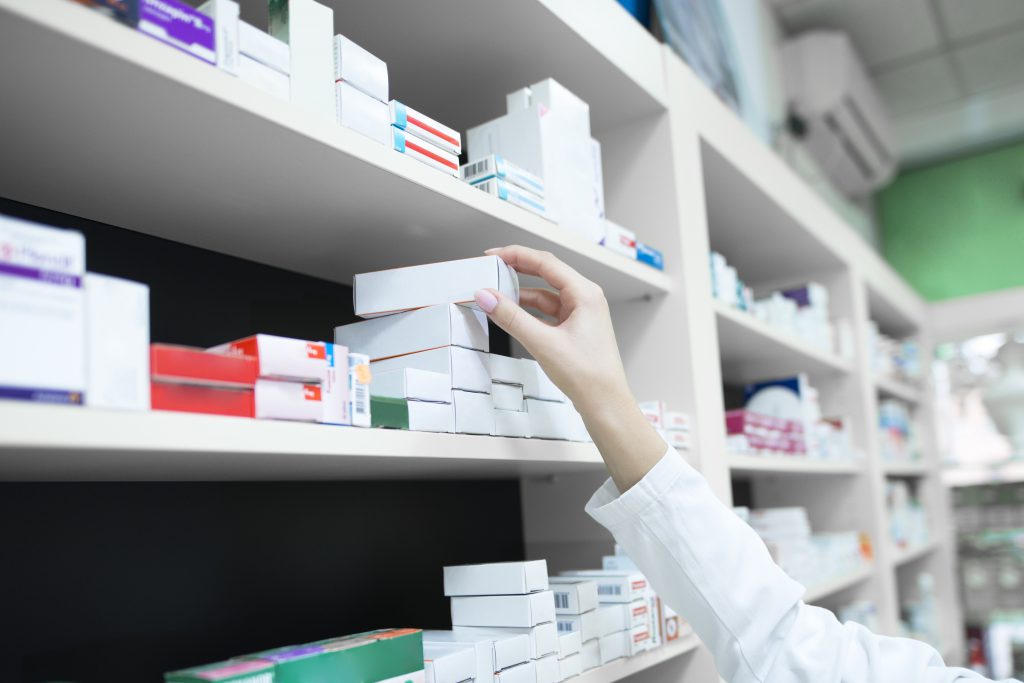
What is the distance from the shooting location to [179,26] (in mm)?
857

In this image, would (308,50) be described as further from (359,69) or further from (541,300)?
(541,300)

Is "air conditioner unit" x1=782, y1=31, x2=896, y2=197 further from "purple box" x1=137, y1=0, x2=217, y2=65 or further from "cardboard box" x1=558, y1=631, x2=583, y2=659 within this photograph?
"purple box" x1=137, y1=0, x2=217, y2=65

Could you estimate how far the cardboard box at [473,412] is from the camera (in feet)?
3.79

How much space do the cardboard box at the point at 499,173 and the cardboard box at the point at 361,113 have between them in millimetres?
190

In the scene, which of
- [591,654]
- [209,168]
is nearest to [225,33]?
[209,168]

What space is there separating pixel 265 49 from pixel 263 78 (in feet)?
0.12

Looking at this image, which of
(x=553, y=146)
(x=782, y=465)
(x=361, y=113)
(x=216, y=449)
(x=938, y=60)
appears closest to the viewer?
(x=216, y=449)

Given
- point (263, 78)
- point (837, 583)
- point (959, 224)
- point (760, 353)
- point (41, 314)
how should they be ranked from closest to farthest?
point (41, 314), point (263, 78), point (837, 583), point (760, 353), point (959, 224)

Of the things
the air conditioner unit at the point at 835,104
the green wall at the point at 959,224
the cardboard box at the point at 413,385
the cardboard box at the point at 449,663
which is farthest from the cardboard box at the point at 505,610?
the green wall at the point at 959,224

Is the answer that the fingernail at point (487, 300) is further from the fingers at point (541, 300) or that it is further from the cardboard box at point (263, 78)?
the cardboard box at point (263, 78)

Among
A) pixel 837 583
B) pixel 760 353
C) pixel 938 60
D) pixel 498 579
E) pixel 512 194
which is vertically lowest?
pixel 837 583

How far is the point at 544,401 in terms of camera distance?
135cm

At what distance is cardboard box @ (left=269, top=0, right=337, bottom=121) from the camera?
100cm

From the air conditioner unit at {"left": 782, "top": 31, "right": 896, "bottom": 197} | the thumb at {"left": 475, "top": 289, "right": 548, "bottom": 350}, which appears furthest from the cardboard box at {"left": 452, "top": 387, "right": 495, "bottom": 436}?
the air conditioner unit at {"left": 782, "top": 31, "right": 896, "bottom": 197}
